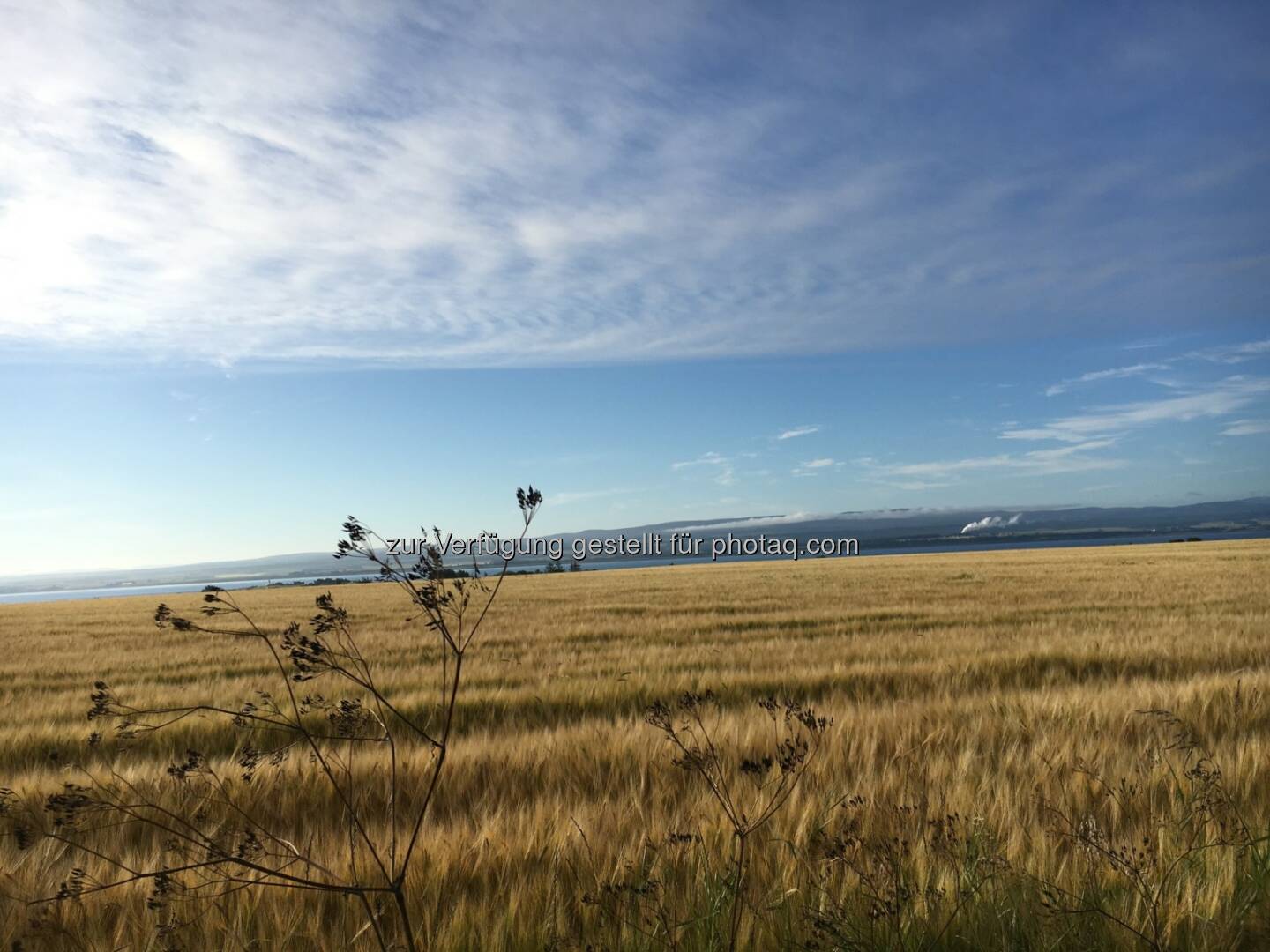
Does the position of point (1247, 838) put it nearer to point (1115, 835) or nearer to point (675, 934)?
point (1115, 835)

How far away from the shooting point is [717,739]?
14.7 feet

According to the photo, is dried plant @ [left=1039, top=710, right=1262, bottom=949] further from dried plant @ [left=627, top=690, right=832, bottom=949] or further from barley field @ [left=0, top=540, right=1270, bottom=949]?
dried plant @ [left=627, top=690, right=832, bottom=949]

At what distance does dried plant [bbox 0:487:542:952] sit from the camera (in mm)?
1637

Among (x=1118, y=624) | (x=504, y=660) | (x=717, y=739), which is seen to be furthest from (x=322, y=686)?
(x=1118, y=624)

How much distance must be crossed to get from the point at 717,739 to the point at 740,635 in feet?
27.6

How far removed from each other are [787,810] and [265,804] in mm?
2873

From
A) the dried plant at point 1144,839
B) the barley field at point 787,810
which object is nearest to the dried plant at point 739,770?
the barley field at point 787,810

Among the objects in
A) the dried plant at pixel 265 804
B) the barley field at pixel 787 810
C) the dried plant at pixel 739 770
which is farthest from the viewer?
the barley field at pixel 787 810

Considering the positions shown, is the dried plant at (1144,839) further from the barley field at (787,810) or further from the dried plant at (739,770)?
the dried plant at (739,770)

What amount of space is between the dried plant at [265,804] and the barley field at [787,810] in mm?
53

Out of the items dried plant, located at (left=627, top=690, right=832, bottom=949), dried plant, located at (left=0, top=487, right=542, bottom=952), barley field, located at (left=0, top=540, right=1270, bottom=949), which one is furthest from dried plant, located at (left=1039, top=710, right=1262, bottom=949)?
dried plant, located at (left=0, top=487, right=542, bottom=952)

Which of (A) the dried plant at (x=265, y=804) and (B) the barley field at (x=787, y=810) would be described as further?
(B) the barley field at (x=787, y=810)

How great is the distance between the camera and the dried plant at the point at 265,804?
5.37ft

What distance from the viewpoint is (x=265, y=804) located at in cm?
394
